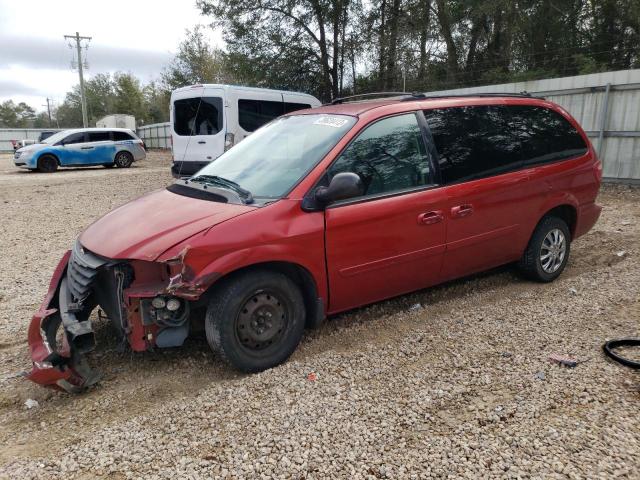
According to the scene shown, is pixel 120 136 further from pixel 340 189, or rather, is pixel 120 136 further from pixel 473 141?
pixel 340 189

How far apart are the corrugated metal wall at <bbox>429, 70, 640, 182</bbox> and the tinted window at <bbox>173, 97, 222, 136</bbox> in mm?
8307

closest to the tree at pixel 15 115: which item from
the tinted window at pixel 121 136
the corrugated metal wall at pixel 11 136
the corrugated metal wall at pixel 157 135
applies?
the corrugated metal wall at pixel 11 136

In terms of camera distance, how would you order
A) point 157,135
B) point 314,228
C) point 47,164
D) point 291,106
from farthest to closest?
1. point 157,135
2. point 47,164
3. point 291,106
4. point 314,228

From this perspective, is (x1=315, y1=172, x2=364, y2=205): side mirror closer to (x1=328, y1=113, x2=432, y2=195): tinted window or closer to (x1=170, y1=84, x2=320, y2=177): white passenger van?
(x1=328, y1=113, x2=432, y2=195): tinted window

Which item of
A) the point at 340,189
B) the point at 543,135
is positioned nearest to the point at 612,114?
the point at 543,135

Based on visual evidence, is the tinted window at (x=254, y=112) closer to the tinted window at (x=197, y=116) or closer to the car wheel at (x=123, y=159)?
the tinted window at (x=197, y=116)

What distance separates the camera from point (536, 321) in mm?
4039

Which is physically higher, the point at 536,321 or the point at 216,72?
the point at 216,72

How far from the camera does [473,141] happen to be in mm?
4379

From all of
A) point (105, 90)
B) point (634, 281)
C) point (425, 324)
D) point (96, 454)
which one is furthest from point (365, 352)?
point (105, 90)

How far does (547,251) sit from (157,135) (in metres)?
34.2

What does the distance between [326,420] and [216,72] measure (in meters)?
38.3

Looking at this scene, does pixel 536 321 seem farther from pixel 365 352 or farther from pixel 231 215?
pixel 231 215

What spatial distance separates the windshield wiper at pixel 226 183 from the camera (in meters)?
3.56
